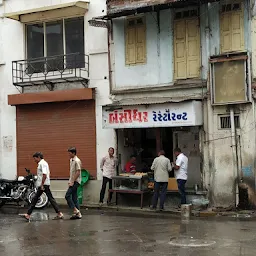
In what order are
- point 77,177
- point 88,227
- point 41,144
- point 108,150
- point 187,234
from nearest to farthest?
point 187,234 → point 88,227 → point 77,177 → point 108,150 → point 41,144

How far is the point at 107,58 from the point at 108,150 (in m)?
3.09

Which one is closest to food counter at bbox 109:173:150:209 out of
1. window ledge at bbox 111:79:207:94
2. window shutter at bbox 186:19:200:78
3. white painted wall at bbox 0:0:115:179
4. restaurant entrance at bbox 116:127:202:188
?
restaurant entrance at bbox 116:127:202:188

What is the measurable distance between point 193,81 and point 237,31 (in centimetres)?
196

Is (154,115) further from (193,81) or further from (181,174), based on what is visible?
(181,174)

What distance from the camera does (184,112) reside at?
1463 cm

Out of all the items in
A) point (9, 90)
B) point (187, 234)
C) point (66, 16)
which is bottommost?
point (187, 234)

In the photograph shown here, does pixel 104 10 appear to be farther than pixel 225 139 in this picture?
Yes

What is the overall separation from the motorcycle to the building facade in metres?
3.04

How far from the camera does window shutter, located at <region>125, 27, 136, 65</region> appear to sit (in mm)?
15992

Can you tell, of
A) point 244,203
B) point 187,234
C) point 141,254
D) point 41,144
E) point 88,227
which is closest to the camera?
point 141,254

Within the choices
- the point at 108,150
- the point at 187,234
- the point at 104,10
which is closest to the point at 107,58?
the point at 104,10

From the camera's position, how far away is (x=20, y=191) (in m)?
15.7

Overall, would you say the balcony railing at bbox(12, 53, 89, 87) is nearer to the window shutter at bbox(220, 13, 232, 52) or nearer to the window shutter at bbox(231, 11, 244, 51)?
the window shutter at bbox(220, 13, 232, 52)

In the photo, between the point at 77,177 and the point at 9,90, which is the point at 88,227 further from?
the point at 9,90
